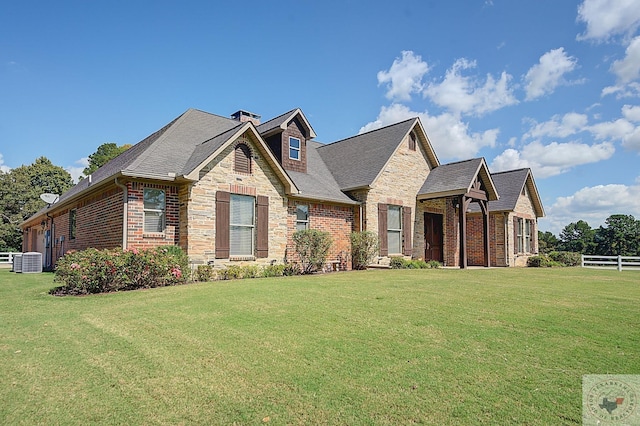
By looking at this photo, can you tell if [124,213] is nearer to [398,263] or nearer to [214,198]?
[214,198]

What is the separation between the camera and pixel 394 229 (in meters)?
18.5

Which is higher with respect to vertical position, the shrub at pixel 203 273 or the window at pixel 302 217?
the window at pixel 302 217

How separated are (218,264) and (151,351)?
827 centimetres

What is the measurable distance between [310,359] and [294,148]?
47.1 ft

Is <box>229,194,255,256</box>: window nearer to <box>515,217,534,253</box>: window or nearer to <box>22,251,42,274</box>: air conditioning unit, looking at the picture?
<box>22,251,42,274</box>: air conditioning unit

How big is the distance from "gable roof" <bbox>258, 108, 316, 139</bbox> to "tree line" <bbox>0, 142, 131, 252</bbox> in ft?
96.6

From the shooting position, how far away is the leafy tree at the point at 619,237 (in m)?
37.3

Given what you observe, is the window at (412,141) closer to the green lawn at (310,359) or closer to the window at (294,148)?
the window at (294,148)

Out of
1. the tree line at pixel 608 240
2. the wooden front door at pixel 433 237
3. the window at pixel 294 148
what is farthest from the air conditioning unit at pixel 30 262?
the tree line at pixel 608 240

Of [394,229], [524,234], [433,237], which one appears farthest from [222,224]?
[524,234]

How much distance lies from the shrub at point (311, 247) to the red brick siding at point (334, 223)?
0.44 metres

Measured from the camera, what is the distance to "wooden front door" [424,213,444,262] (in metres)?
20.2

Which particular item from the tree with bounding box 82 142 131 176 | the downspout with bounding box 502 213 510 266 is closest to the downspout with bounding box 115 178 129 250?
the downspout with bounding box 502 213 510 266

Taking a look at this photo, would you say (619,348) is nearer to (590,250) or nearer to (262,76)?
(262,76)
